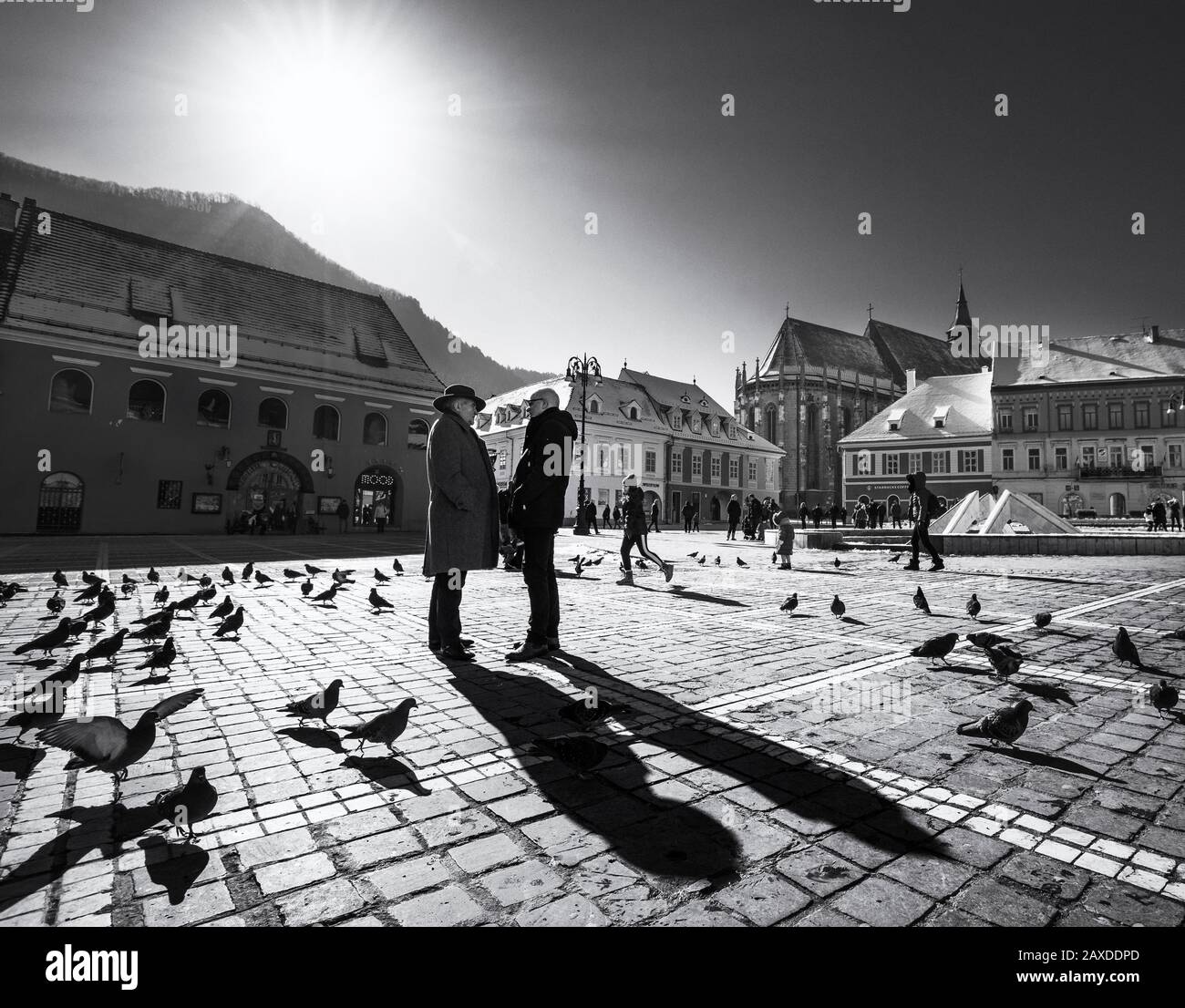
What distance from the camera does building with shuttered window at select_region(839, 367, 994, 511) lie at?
5306cm

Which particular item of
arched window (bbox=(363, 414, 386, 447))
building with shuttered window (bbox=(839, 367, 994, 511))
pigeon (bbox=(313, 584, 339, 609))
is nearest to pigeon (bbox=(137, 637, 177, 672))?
pigeon (bbox=(313, 584, 339, 609))

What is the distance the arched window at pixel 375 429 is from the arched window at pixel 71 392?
1159cm

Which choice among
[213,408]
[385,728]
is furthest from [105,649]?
[213,408]

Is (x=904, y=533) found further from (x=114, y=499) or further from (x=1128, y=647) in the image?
(x=114, y=499)

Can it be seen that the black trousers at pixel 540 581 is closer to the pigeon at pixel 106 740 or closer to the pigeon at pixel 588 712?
the pigeon at pixel 588 712

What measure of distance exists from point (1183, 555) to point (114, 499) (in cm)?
3787

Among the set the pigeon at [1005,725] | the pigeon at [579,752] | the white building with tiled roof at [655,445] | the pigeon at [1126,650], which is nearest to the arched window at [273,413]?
A: the white building with tiled roof at [655,445]

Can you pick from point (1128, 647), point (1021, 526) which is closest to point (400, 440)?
point (1021, 526)

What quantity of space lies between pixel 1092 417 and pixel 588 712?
60767 mm

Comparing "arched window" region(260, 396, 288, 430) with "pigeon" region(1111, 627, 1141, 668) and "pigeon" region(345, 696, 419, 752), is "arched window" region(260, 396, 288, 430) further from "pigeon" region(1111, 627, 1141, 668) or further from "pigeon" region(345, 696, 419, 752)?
"pigeon" region(1111, 627, 1141, 668)

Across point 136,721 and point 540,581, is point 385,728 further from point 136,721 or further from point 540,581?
point 540,581

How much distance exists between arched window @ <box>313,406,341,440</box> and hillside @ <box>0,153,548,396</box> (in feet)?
321

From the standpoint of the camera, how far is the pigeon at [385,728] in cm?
296

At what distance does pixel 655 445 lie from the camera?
174 feet
